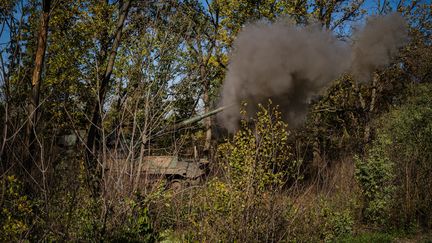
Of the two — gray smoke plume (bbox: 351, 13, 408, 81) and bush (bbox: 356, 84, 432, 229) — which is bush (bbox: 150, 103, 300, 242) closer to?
gray smoke plume (bbox: 351, 13, 408, 81)

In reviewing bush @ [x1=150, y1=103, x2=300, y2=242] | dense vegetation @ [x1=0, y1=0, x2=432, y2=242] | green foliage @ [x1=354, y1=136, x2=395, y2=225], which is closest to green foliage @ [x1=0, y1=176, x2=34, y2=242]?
dense vegetation @ [x1=0, y1=0, x2=432, y2=242]

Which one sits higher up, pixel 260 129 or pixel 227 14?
pixel 227 14

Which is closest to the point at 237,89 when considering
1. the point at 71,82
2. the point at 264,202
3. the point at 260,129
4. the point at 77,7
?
the point at 260,129

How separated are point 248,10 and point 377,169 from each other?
35.5 ft

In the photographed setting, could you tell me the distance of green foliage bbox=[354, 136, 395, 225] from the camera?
1005 centimetres

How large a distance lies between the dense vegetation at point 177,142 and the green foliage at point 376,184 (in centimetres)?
4

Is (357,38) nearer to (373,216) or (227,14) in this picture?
(373,216)

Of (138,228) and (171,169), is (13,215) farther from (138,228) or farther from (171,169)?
(171,169)

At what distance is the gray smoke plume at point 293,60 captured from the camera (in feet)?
21.9

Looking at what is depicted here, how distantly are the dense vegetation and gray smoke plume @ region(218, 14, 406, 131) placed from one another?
1.58 ft

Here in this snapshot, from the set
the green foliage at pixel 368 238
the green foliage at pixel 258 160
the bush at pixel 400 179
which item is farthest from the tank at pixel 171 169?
the bush at pixel 400 179

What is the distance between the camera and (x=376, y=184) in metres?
10.4

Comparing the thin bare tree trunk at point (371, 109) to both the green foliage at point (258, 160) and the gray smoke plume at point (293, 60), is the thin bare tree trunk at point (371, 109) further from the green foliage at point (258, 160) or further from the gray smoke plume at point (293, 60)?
the green foliage at point (258, 160)

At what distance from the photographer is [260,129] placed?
650 centimetres
